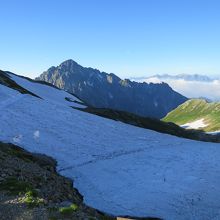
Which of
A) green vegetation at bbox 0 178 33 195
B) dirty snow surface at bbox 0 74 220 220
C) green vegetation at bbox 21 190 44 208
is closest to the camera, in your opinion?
green vegetation at bbox 21 190 44 208

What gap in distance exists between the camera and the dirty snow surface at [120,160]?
3781 cm

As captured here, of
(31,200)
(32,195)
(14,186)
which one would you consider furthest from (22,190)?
(31,200)

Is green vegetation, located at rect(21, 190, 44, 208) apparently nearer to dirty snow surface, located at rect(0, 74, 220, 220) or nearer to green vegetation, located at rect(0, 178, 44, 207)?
green vegetation, located at rect(0, 178, 44, 207)

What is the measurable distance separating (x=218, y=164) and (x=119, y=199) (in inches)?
779

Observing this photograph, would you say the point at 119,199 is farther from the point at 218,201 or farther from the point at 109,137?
the point at 109,137

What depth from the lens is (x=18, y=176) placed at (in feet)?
108

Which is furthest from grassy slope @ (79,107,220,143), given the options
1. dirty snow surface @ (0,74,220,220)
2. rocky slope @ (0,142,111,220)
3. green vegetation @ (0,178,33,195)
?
green vegetation @ (0,178,33,195)

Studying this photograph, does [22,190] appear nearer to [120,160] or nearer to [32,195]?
[32,195]

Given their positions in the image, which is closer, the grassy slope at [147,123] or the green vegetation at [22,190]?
the green vegetation at [22,190]

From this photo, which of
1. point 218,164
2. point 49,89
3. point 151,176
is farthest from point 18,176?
point 49,89

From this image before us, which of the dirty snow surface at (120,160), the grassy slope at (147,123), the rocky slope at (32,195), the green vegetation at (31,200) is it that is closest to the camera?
the rocky slope at (32,195)

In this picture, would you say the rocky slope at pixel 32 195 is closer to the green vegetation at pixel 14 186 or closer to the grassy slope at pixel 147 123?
the green vegetation at pixel 14 186

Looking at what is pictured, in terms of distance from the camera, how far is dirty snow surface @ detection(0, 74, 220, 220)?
3781 cm

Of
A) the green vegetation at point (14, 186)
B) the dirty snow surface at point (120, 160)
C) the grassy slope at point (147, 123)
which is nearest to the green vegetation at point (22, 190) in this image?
the green vegetation at point (14, 186)
